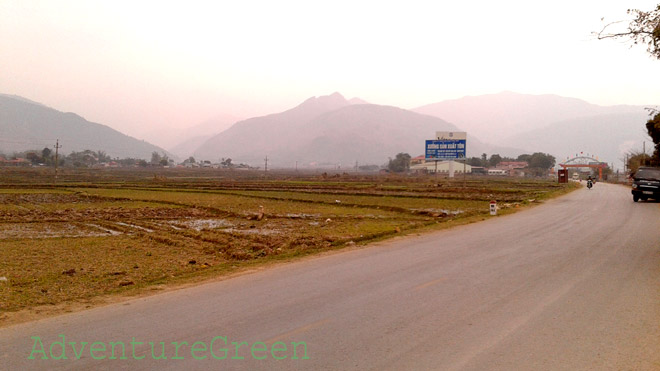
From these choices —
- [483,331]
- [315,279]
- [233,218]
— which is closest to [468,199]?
[233,218]

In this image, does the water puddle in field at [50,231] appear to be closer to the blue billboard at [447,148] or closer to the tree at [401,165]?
the blue billboard at [447,148]

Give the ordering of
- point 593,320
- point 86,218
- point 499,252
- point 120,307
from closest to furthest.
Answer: point 593,320, point 120,307, point 499,252, point 86,218

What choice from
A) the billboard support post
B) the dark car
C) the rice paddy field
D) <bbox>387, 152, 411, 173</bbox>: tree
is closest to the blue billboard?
the billboard support post

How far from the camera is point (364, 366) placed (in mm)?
4879

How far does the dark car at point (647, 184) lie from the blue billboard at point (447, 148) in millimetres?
24102

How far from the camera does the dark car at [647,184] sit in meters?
31.6

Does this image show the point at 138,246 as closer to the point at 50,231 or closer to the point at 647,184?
the point at 50,231

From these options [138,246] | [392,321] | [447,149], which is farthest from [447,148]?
[392,321]

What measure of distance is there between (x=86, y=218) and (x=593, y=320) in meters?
25.8

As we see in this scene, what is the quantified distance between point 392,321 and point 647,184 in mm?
33311

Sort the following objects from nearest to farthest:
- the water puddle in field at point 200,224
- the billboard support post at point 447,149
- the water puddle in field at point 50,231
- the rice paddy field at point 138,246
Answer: the rice paddy field at point 138,246 < the water puddle in field at point 50,231 < the water puddle in field at point 200,224 < the billboard support post at point 447,149

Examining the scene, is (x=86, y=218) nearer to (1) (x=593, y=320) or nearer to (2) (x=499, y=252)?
(2) (x=499, y=252)

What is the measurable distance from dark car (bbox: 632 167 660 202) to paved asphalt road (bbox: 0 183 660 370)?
25.3m

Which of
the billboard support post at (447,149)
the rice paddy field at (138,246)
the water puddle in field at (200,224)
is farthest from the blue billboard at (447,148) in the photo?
the water puddle in field at (200,224)
